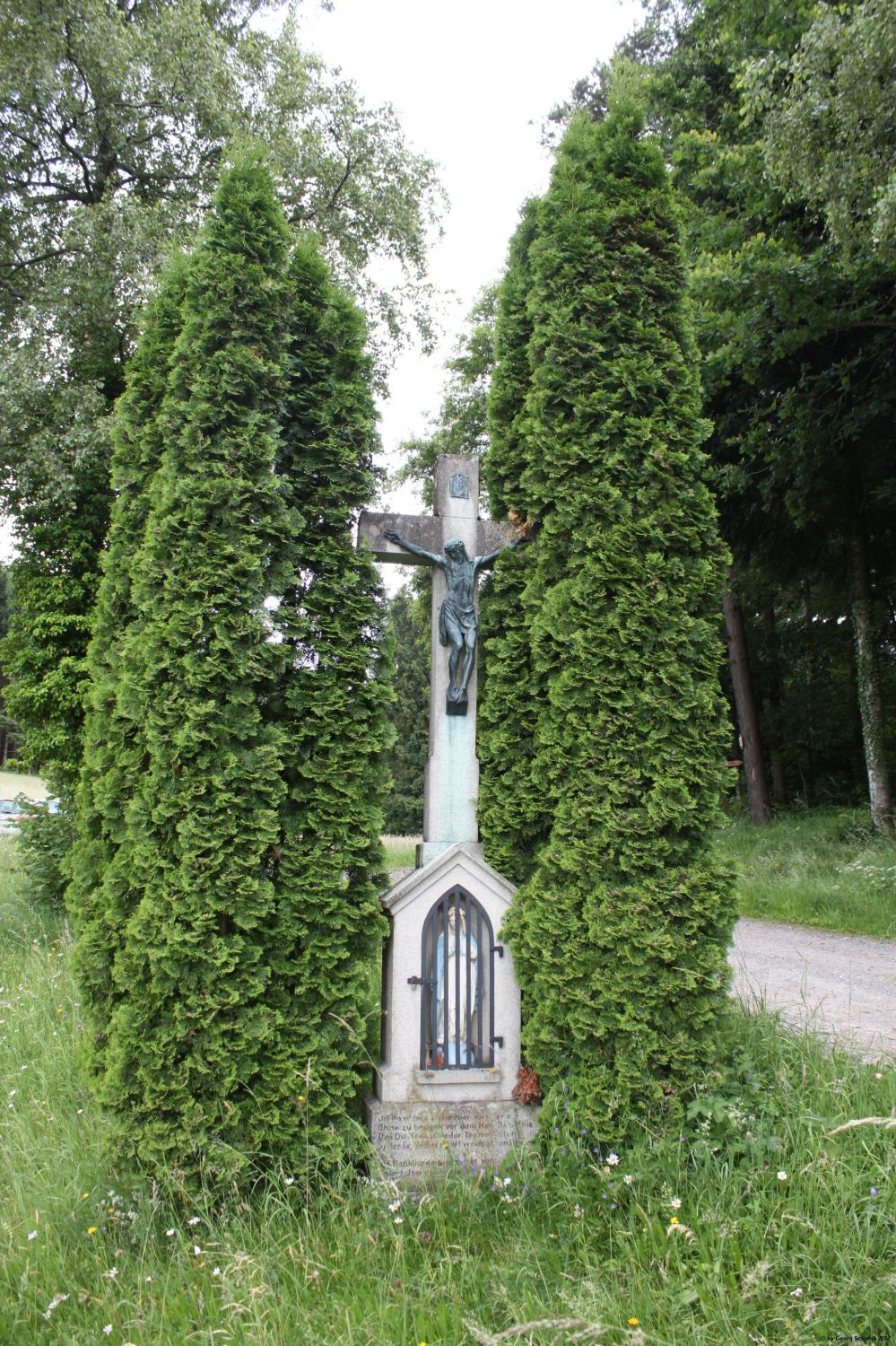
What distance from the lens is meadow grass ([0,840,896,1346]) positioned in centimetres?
252

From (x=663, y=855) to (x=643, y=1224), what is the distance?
4.52 feet

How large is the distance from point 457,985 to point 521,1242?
1.13 metres

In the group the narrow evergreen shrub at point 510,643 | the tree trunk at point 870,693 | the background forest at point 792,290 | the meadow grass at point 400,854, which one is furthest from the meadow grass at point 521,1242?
the tree trunk at point 870,693

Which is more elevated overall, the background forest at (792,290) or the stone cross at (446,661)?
the background forest at (792,290)

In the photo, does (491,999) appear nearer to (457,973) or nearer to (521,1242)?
(457,973)

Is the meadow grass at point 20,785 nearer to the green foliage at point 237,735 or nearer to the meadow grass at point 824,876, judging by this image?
the meadow grass at point 824,876

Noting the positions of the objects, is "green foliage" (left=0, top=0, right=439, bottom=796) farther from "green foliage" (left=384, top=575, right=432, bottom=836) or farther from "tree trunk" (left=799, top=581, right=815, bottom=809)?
"green foliage" (left=384, top=575, right=432, bottom=836)

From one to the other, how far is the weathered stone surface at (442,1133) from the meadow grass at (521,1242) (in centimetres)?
10

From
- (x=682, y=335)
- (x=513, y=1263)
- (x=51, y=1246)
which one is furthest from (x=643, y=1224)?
(x=682, y=335)

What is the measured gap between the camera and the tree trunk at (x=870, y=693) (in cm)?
1063

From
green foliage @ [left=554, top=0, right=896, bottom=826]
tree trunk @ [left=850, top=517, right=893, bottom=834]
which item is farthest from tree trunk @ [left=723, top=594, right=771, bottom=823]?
tree trunk @ [left=850, top=517, right=893, bottom=834]

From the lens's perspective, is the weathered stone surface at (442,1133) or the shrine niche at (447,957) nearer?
the weathered stone surface at (442,1133)

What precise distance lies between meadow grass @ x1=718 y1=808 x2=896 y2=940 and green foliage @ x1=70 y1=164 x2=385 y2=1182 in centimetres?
412

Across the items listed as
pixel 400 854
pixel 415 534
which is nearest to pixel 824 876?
pixel 400 854
